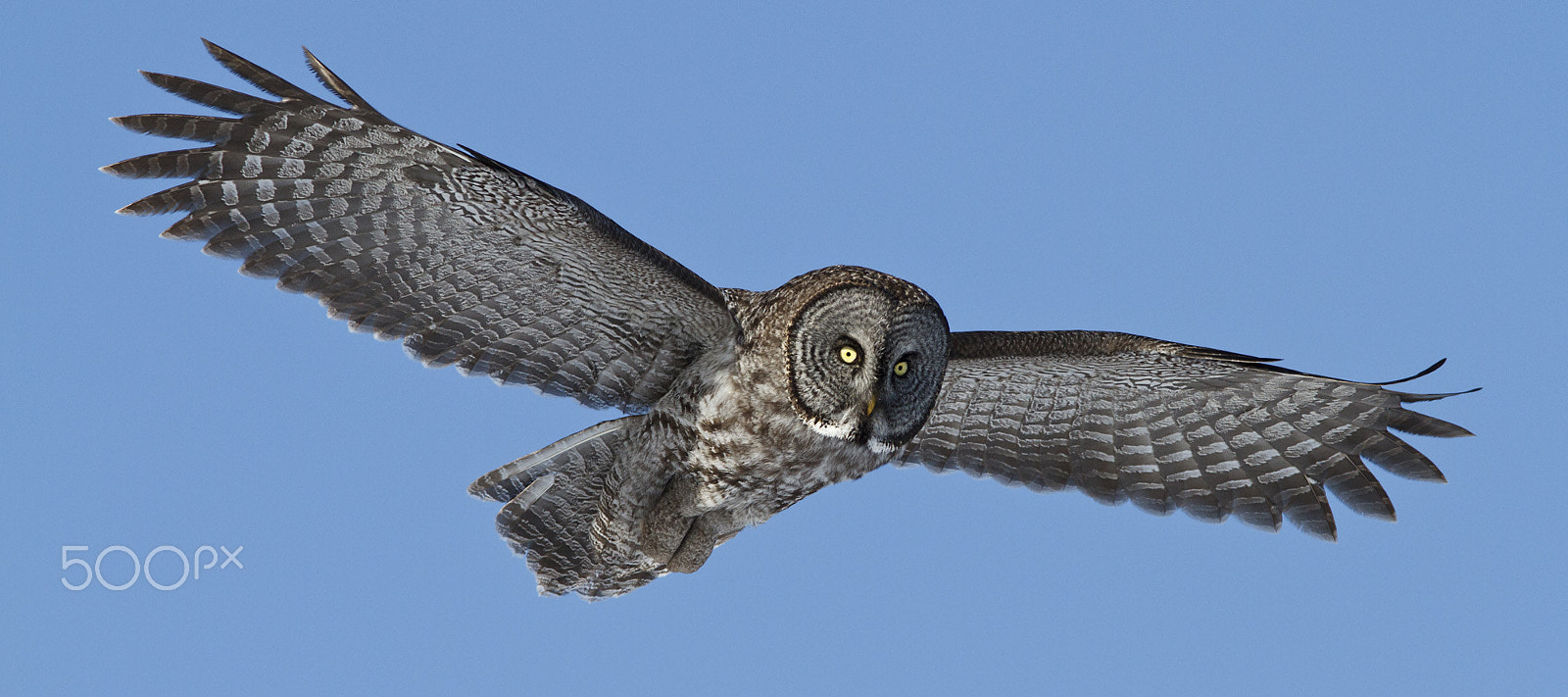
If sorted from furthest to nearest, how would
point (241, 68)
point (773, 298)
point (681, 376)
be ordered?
point (681, 376) → point (773, 298) → point (241, 68)

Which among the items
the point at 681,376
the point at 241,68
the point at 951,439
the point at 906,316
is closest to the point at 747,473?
the point at 681,376

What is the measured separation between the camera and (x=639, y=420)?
817 centimetres

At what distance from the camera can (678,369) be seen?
A: 26.5 feet

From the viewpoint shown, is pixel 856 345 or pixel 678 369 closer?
pixel 856 345

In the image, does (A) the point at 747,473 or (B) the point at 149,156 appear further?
(A) the point at 747,473

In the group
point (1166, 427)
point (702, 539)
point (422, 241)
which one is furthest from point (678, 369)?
point (1166, 427)

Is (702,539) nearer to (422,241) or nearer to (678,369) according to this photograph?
(678,369)

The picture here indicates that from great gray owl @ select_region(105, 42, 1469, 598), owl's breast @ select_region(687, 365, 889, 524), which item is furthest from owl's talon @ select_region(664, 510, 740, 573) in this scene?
owl's breast @ select_region(687, 365, 889, 524)

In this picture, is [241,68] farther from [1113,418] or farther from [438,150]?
[1113,418]

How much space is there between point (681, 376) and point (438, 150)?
1941 millimetres

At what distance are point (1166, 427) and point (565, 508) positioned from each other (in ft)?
13.1

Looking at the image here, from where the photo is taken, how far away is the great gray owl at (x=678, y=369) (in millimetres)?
7164

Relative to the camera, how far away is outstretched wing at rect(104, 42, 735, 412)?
705 centimetres

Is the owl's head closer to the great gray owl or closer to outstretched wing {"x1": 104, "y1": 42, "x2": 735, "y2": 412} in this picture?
the great gray owl
